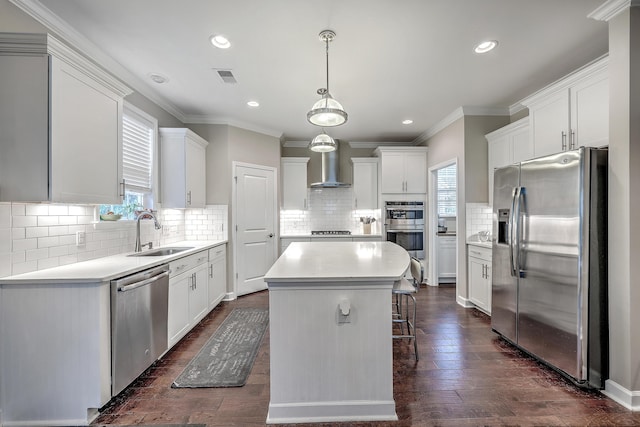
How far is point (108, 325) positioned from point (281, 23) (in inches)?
97.0

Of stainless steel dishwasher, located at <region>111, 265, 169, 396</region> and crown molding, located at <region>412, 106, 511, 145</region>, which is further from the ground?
crown molding, located at <region>412, 106, 511, 145</region>

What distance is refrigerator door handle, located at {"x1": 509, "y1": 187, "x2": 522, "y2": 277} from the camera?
249 centimetres

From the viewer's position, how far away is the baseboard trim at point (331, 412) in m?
1.74

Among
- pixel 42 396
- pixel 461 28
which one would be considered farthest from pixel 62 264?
pixel 461 28

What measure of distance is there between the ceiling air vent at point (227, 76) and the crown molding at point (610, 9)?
3007mm

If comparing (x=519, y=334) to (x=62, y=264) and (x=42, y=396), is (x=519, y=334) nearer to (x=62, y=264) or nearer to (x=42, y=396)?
(x=42, y=396)

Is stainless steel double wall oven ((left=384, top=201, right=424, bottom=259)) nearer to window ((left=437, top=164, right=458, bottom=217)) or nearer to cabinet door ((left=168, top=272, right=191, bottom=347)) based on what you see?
window ((left=437, top=164, right=458, bottom=217))

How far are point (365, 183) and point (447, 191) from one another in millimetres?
1580

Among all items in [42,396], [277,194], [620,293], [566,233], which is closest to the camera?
[42,396]

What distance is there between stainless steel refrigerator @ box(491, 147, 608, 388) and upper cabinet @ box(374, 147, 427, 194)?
241 cm

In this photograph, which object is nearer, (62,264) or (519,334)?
(62,264)

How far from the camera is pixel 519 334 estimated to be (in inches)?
101

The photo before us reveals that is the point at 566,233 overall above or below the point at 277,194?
below

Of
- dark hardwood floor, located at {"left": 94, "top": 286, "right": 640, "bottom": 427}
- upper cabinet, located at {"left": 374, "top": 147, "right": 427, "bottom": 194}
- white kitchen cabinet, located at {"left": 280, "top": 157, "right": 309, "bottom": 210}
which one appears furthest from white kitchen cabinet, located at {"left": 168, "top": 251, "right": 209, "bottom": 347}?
upper cabinet, located at {"left": 374, "top": 147, "right": 427, "bottom": 194}
